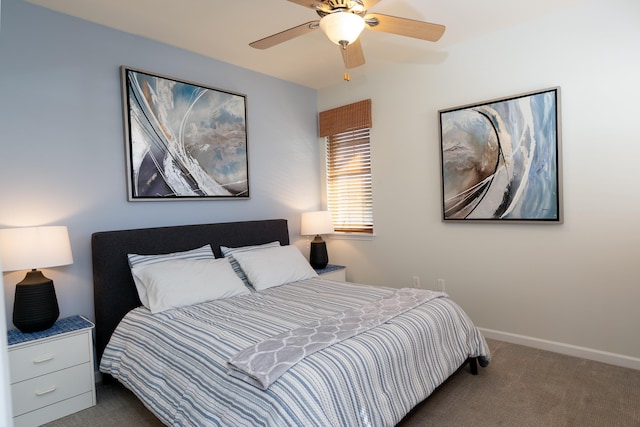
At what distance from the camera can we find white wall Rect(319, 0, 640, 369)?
2.61m

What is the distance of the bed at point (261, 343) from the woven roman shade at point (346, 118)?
1824mm

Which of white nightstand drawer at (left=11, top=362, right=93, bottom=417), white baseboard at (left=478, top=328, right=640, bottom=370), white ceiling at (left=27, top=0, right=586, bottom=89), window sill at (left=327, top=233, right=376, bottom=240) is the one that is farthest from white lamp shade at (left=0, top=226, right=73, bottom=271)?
white baseboard at (left=478, top=328, right=640, bottom=370)

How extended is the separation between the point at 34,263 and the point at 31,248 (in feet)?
0.30

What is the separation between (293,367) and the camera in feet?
5.21

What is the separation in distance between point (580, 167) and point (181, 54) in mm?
3417

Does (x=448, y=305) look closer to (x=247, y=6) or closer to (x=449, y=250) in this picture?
(x=449, y=250)

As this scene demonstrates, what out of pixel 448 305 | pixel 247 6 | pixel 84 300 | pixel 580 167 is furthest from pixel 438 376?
pixel 247 6

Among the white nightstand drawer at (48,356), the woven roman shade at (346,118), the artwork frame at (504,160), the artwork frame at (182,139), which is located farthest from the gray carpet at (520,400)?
the woven roman shade at (346,118)

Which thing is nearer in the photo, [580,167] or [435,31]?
[435,31]

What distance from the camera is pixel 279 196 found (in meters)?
4.07

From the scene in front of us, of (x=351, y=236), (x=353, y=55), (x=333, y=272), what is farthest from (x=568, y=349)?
(x=353, y=55)

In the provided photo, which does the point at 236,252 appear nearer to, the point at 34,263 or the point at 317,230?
the point at 317,230

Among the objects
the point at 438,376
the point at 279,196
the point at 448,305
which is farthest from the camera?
the point at 279,196

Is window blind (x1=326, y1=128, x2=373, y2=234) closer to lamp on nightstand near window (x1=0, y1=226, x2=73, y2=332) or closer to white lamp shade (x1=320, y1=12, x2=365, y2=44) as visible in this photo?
white lamp shade (x1=320, y1=12, x2=365, y2=44)
